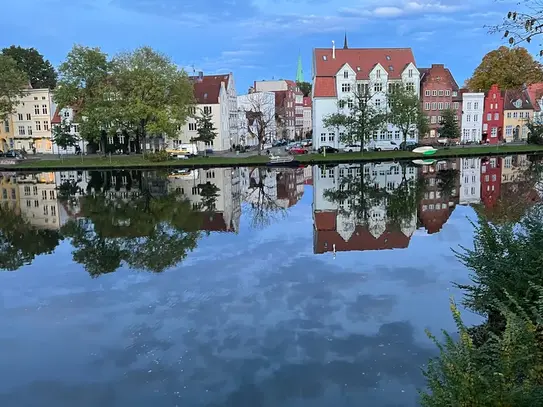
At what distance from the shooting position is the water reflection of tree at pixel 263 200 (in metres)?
26.3

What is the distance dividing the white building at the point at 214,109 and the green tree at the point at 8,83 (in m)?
19.6

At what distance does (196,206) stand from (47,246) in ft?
33.6

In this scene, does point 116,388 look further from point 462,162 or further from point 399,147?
point 399,147

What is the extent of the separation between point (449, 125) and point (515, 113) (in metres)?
18.0

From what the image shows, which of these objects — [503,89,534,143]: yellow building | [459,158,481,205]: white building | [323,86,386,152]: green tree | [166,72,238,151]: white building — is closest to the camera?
[459,158,481,205]: white building

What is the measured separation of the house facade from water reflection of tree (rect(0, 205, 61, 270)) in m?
61.8

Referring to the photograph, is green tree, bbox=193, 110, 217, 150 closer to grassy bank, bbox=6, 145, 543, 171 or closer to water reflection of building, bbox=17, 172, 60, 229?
grassy bank, bbox=6, 145, 543, 171

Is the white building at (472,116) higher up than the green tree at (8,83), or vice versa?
the green tree at (8,83)

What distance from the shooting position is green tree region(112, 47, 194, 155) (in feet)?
186

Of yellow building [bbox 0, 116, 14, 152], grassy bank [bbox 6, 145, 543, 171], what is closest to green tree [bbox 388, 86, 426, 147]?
grassy bank [bbox 6, 145, 543, 171]

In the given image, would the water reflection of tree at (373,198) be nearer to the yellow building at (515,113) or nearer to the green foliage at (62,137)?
the green foliage at (62,137)

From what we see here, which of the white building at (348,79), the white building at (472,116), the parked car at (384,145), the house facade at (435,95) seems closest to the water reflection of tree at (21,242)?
the white building at (348,79)

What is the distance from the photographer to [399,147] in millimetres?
70062

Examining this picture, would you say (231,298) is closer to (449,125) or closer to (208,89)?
(449,125)
